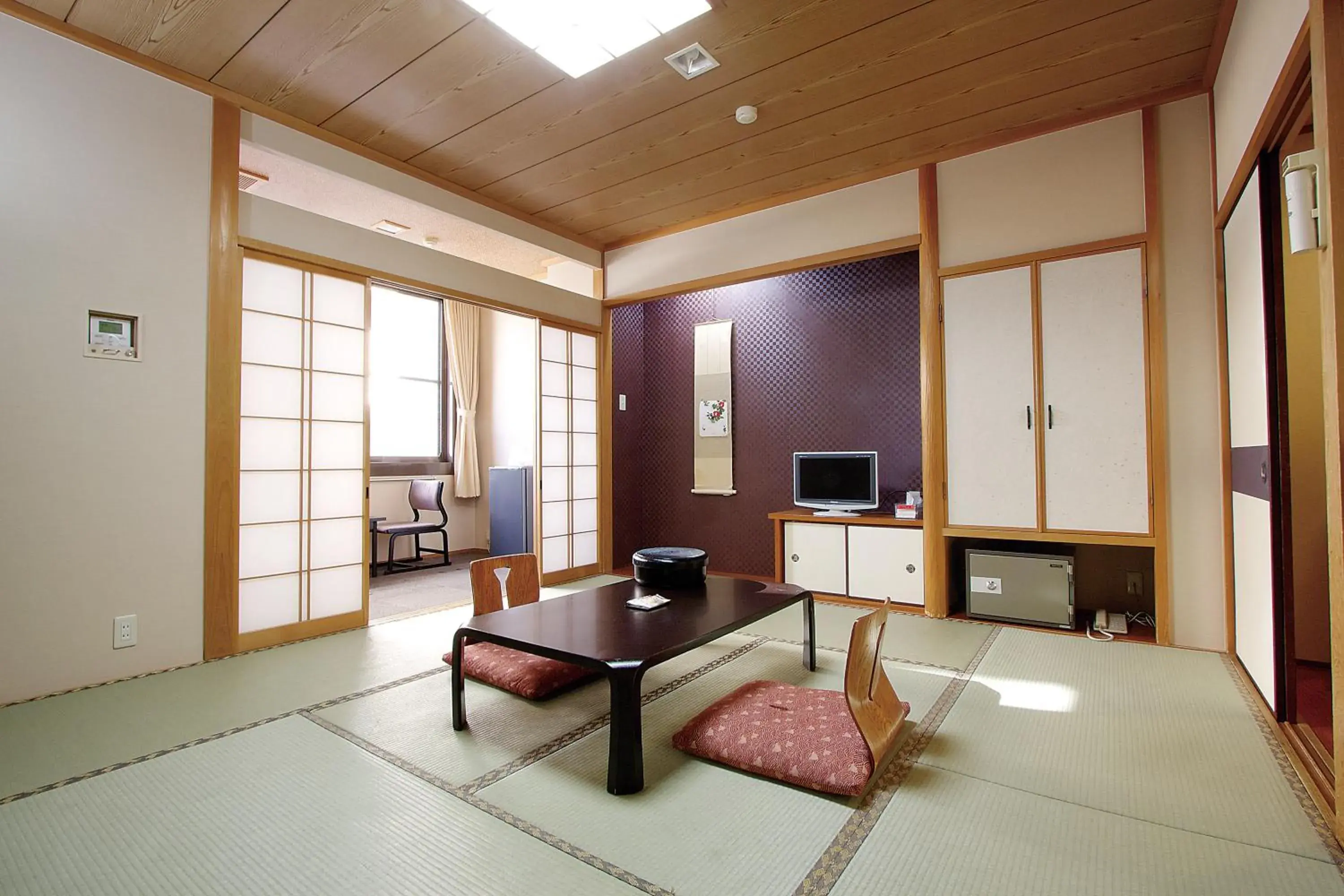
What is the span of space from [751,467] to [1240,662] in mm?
3080

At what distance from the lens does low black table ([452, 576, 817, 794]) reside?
1706mm

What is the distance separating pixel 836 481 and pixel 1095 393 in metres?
1.64

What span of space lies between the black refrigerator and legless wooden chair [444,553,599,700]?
2.38m

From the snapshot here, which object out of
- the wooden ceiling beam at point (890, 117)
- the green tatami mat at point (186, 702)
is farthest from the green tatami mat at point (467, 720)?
the wooden ceiling beam at point (890, 117)

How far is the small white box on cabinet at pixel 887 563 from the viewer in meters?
3.78

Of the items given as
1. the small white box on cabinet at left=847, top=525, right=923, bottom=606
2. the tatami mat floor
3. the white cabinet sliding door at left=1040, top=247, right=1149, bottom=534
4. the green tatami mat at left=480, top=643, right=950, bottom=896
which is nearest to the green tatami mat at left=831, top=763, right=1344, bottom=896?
the tatami mat floor

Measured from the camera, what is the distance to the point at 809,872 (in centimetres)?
137

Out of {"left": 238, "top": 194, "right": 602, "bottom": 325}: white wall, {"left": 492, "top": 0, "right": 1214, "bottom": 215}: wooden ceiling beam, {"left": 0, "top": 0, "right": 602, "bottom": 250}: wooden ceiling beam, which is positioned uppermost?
{"left": 492, "top": 0, "right": 1214, "bottom": 215}: wooden ceiling beam

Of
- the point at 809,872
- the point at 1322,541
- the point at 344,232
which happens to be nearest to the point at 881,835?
the point at 809,872

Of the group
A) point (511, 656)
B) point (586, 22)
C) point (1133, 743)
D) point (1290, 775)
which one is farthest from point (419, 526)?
point (1290, 775)

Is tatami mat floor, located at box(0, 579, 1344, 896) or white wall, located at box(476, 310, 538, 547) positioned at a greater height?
white wall, located at box(476, 310, 538, 547)

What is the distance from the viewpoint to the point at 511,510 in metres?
5.62

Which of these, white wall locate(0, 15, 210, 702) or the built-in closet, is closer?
white wall locate(0, 15, 210, 702)

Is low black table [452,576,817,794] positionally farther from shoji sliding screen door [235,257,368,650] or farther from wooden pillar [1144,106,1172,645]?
wooden pillar [1144,106,1172,645]
